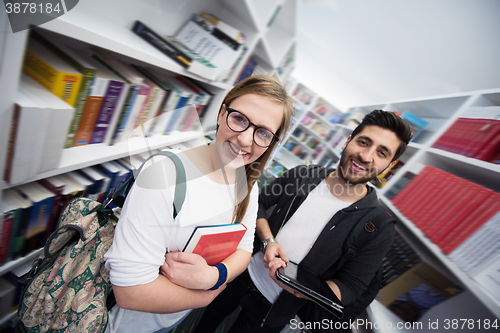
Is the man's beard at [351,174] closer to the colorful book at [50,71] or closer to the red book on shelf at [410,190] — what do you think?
the red book on shelf at [410,190]

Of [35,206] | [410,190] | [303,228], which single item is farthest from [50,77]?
[410,190]

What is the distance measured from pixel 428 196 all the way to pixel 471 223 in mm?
300

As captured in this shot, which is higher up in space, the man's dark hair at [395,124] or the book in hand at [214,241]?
the man's dark hair at [395,124]

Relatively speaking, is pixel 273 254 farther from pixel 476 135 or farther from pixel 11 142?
pixel 476 135

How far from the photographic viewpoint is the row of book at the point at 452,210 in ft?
2.78

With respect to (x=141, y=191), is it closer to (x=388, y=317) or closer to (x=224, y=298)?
(x=224, y=298)

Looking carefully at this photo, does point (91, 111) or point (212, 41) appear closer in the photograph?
point (91, 111)

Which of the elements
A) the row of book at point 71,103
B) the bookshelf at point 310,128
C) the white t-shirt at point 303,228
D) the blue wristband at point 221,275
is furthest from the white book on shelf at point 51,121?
the bookshelf at point 310,128

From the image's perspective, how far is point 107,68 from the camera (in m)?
0.86

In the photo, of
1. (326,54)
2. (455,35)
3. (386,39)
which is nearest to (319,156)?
(326,54)

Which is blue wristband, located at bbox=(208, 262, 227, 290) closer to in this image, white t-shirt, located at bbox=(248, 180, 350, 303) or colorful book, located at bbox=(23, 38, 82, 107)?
white t-shirt, located at bbox=(248, 180, 350, 303)

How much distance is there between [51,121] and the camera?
1.99 ft

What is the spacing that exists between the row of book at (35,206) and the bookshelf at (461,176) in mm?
1601

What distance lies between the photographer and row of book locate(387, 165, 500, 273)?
2.78 feet
